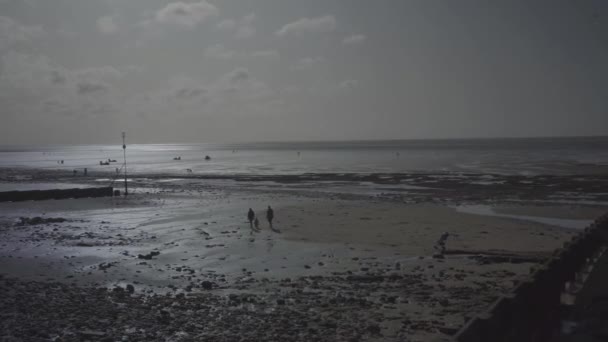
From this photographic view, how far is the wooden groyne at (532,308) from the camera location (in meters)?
9.07

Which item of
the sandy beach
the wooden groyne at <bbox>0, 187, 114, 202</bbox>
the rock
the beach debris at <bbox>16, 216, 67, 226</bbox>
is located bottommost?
the rock

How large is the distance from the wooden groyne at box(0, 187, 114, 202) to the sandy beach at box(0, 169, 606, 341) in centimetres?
734

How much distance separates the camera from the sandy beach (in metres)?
13.1

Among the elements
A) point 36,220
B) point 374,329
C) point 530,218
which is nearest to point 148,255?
point 374,329

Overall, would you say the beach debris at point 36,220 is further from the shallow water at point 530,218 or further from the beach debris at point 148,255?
the shallow water at point 530,218

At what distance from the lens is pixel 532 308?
39.3ft

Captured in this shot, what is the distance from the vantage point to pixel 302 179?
224 feet

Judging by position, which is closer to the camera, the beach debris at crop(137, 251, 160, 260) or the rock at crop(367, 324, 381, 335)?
the rock at crop(367, 324, 381, 335)

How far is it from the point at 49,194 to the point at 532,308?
4854cm

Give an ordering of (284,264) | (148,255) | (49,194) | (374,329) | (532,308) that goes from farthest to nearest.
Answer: (49,194) → (148,255) → (284,264) → (374,329) → (532,308)

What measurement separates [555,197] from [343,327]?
37.0 metres

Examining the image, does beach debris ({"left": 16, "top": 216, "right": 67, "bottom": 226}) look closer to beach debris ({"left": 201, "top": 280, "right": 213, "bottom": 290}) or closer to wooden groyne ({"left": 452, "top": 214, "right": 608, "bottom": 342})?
beach debris ({"left": 201, "top": 280, "right": 213, "bottom": 290})

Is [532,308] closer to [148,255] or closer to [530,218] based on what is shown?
[148,255]

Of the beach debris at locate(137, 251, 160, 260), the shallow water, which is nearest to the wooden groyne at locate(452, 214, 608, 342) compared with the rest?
the shallow water
